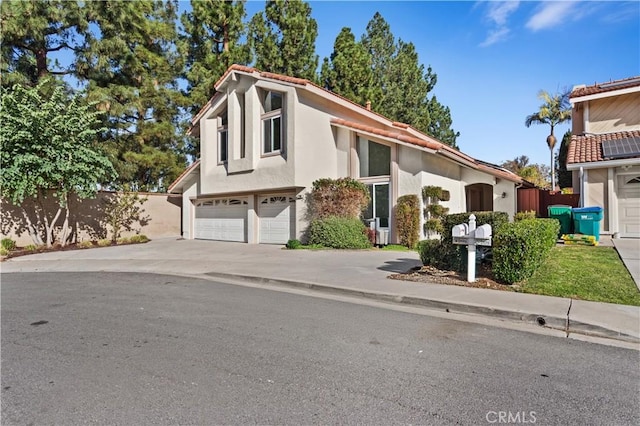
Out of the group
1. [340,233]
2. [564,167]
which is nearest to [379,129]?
[340,233]

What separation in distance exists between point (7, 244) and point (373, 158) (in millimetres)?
15617

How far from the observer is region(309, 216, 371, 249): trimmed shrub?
13.8 m

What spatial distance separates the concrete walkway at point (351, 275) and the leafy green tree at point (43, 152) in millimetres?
2793

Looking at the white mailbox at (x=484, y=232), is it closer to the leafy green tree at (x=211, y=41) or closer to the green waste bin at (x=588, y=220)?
the green waste bin at (x=588, y=220)

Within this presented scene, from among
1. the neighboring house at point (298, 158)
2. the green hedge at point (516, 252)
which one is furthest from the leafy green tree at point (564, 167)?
the green hedge at point (516, 252)

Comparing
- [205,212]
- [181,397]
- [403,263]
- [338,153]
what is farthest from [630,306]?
[205,212]

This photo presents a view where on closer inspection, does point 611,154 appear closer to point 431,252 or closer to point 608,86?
point 608,86

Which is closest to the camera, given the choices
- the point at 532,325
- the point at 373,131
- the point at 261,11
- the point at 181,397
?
the point at 181,397

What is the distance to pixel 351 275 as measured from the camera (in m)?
8.58

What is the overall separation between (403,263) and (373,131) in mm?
6659

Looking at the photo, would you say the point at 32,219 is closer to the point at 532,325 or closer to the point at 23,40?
the point at 23,40

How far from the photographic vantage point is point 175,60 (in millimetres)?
24375

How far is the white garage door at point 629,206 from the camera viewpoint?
12.8 metres

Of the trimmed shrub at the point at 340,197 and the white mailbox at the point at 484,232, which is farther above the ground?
the trimmed shrub at the point at 340,197
